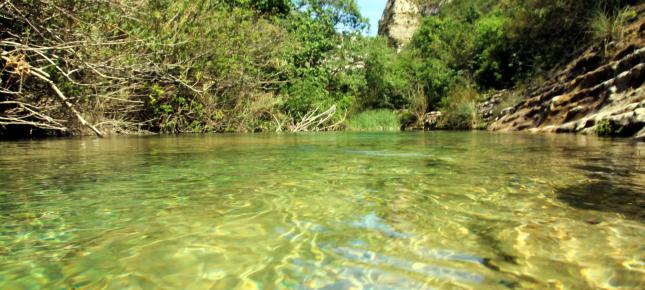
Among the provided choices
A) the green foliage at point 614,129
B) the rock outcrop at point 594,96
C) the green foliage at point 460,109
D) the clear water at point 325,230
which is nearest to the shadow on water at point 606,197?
the clear water at point 325,230

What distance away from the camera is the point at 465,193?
94.6 inches

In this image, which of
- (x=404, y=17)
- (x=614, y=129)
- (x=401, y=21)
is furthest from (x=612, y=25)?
(x=404, y=17)

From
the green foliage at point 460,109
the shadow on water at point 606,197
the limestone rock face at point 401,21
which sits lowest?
the shadow on water at point 606,197

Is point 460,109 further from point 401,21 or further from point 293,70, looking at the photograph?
point 401,21

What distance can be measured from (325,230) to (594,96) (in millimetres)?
11042

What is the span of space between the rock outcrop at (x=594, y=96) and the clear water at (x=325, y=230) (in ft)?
19.3

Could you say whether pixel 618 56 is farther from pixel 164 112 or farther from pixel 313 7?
pixel 313 7

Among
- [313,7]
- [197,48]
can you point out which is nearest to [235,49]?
[197,48]

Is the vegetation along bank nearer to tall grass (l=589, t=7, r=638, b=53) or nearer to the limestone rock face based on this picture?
tall grass (l=589, t=7, r=638, b=53)

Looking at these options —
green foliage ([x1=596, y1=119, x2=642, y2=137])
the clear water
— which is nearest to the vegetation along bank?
green foliage ([x1=596, y1=119, x2=642, y2=137])

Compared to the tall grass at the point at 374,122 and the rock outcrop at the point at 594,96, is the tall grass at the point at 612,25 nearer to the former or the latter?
the rock outcrop at the point at 594,96

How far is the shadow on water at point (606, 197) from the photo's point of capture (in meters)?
1.98

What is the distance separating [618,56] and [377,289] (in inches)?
484

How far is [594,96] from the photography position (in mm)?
10461
